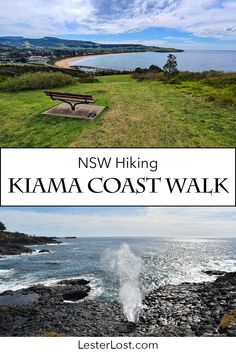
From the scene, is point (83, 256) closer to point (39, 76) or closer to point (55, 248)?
point (55, 248)

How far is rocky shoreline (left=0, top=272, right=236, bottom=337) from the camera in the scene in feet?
37.4

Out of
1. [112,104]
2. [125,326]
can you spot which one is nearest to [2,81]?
[112,104]

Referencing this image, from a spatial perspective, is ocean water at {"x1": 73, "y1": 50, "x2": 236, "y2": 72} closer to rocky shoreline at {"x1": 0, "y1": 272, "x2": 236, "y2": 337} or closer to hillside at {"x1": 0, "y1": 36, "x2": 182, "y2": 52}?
hillside at {"x1": 0, "y1": 36, "x2": 182, "y2": 52}

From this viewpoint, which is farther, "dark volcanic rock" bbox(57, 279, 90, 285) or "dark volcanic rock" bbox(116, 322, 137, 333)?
"dark volcanic rock" bbox(57, 279, 90, 285)

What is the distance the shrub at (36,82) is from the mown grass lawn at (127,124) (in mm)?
2393

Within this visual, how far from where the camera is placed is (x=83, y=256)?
24.4 metres

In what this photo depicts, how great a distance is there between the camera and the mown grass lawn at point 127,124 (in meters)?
9.73

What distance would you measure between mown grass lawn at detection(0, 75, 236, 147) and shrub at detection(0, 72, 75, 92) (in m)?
2.39

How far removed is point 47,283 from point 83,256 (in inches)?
308

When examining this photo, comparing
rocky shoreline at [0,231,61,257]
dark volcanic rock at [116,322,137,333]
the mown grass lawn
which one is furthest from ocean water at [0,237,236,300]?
the mown grass lawn

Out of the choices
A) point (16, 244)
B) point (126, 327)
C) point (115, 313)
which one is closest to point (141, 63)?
point (16, 244)

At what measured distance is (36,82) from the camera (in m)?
17.2

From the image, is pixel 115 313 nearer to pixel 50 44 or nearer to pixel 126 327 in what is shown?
pixel 126 327

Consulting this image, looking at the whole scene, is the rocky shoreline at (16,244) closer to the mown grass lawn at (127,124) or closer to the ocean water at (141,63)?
the mown grass lawn at (127,124)
